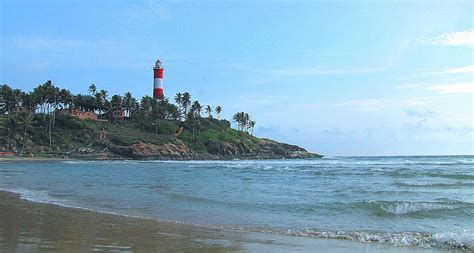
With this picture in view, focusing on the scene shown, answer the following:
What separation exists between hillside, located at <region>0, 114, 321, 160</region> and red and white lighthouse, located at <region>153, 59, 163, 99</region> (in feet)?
25.3

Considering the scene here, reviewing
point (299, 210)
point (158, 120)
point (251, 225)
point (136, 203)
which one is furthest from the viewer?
point (158, 120)

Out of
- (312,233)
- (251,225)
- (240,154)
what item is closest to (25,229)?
(251,225)

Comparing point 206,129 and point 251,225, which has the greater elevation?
point 206,129

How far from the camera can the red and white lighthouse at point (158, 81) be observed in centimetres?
11450

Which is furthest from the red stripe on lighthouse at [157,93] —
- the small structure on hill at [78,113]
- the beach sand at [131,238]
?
the beach sand at [131,238]

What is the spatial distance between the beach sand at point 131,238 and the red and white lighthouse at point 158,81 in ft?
341

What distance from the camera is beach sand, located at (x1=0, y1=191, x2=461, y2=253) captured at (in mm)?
8500

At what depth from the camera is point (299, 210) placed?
642 inches

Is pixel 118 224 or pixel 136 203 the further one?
pixel 136 203

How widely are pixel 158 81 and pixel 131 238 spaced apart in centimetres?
11174

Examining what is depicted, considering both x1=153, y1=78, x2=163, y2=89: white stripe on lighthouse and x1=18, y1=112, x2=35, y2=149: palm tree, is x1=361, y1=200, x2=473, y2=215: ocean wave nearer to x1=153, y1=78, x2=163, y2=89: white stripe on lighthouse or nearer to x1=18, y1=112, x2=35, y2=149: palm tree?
x1=18, y1=112, x2=35, y2=149: palm tree

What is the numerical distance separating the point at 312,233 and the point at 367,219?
11.7ft

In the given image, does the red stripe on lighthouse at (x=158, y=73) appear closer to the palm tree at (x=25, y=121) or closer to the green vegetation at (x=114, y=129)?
the green vegetation at (x=114, y=129)

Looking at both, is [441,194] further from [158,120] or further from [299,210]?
[158,120]
